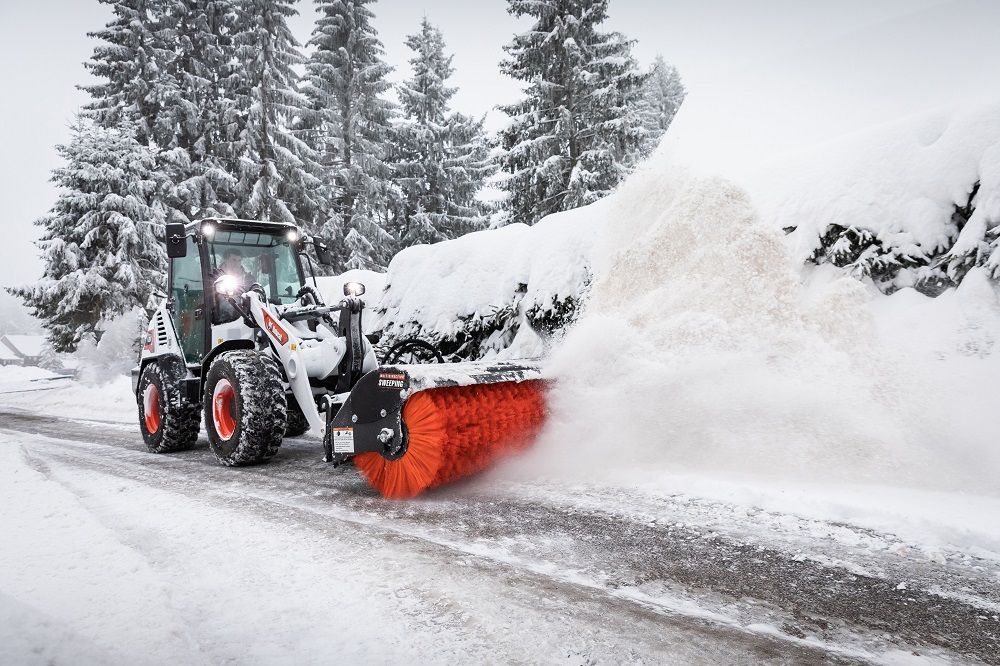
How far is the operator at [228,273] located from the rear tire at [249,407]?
1.01 m

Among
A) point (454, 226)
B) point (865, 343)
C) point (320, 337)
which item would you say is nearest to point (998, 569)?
point (865, 343)

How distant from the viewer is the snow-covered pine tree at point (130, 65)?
74.0 ft

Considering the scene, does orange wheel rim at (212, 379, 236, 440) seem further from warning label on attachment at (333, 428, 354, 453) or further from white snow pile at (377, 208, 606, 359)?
white snow pile at (377, 208, 606, 359)

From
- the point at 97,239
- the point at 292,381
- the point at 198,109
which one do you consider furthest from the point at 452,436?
the point at 198,109

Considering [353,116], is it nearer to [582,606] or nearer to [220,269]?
[220,269]

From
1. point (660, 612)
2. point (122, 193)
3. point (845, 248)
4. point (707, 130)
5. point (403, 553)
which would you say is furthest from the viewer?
point (122, 193)

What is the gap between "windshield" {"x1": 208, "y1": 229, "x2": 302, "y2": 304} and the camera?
21.1 ft

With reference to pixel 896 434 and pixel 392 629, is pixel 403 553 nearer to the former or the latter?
pixel 392 629

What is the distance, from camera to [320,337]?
5574mm

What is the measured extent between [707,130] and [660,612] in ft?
20.5

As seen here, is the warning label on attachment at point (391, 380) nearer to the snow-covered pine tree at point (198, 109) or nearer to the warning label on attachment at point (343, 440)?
the warning label on attachment at point (343, 440)

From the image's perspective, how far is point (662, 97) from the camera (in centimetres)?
3519

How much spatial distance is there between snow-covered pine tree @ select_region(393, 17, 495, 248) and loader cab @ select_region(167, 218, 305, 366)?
17646mm

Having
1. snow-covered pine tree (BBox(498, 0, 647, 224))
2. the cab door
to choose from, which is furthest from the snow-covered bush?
snow-covered pine tree (BBox(498, 0, 647, 224))
